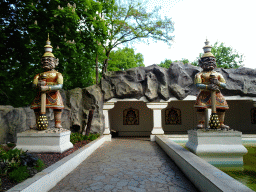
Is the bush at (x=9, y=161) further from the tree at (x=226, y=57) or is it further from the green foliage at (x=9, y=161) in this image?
the tree at (x=226, y=57)

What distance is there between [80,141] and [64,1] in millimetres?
7178

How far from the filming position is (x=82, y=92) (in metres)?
11.0

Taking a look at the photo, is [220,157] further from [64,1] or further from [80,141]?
[64,1]

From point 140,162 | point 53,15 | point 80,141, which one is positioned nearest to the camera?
point 140,162

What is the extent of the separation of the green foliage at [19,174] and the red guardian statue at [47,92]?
97.8 inches

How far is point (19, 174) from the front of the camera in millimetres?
3322

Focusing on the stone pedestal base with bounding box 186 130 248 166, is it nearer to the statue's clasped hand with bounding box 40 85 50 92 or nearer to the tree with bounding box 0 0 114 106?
the statue's clasped hand with bounding box 40 85 50 92

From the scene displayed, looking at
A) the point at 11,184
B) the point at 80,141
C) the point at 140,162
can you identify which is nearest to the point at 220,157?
the point at 140,162

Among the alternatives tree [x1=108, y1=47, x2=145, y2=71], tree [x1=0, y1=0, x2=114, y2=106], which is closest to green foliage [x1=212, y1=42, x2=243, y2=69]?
tree [x1=108, y1=47, x2=145, y2=71]

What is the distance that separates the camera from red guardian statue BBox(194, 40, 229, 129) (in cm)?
559

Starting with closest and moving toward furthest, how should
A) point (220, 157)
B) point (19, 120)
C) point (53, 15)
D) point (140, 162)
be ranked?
point (220, 157) < point (140, 162) < point (19, 120) < point (53, 15)

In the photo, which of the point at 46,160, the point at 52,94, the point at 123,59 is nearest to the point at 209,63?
the point at 52,94

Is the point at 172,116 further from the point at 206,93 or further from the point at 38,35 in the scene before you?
the point at 38,35

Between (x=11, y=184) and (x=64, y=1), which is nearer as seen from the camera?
(x=11, y=184)
